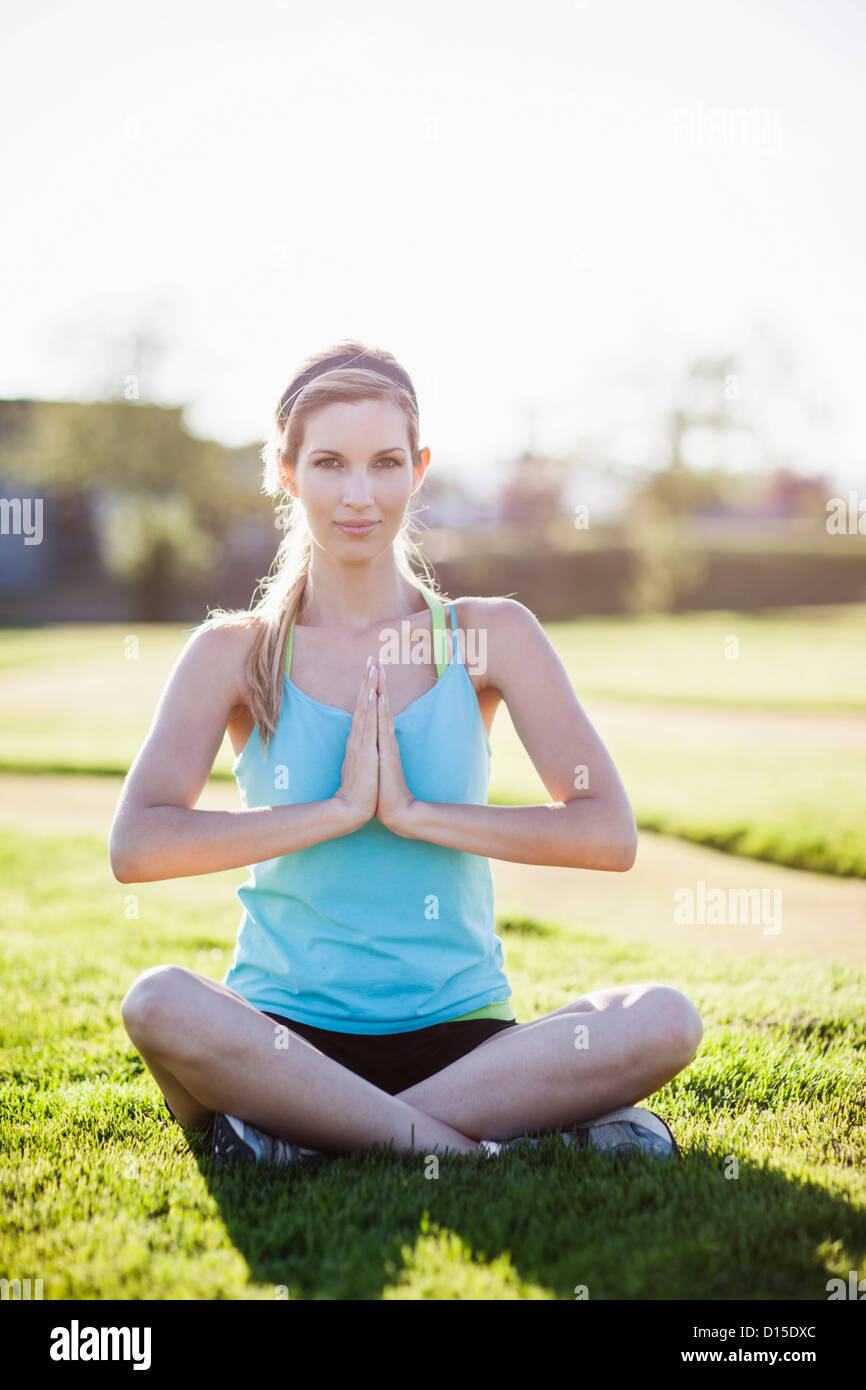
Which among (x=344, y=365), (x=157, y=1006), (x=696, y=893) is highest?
(x=344, y=365)

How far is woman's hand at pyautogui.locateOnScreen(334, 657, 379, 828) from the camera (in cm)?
243

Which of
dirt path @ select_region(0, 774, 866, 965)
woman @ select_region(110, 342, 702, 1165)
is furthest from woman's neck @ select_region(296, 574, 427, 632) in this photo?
dirt path @ select_region(0, 774, 866, 965)

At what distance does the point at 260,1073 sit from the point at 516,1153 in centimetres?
59

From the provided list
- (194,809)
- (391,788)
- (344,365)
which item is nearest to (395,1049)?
(391,788)

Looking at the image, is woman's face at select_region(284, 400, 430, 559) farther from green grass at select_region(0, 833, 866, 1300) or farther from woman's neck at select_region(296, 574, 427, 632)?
green grass at select_region(0, 833, 866, 1300)

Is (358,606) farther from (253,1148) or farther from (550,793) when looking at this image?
(253,1148)

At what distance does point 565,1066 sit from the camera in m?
2.40

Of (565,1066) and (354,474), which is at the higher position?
(354,474)

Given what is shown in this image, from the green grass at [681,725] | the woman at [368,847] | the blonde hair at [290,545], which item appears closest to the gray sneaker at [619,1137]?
the woman at [368,847]

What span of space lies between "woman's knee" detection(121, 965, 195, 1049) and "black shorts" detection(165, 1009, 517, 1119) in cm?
26

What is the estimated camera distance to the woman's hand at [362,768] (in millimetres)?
2426

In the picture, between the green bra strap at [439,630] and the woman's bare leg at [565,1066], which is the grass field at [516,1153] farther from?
the green bra strap at [439,630]
